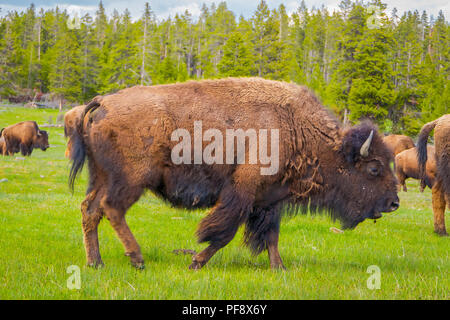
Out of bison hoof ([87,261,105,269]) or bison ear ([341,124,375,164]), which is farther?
bison ear ([341,124,375,164])

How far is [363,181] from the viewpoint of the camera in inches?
229

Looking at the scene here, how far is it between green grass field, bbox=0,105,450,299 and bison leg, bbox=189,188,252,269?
0.22 m

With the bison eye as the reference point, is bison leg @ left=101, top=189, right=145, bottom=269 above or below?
below

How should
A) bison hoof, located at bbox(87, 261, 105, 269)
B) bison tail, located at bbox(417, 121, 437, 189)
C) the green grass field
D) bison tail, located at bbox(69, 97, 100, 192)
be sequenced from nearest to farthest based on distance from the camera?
the green grass field
bison hoof, located at bbox(87, 261, 105, 269)
bison tail, located at bbox(69, 97, 100, 192)
bison tail, located at bbox(417, 121, 437, 189)

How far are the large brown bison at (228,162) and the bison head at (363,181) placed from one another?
0.04 feet

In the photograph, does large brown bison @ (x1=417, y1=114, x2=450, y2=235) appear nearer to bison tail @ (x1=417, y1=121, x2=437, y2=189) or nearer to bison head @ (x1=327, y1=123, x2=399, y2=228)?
bison tail @ (x1=417, y1=121, x2=437, y2=189)

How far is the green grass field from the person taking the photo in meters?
4.11

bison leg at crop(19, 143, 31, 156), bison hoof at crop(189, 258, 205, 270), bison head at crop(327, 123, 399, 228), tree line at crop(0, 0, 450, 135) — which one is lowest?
bison leg at crop(19, 143, 31, 156)

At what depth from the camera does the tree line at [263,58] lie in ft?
135

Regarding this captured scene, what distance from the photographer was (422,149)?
9.38m

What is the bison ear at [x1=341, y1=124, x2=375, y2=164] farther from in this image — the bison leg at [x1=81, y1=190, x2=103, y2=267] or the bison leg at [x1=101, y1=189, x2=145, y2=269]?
the bison leg at [x1=81, y1=190, x2=103, y2=267]

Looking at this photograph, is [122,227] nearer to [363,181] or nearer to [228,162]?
[228,162]

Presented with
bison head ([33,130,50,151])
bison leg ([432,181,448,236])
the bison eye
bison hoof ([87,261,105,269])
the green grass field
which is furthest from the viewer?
bison head ([33,130,50,151])

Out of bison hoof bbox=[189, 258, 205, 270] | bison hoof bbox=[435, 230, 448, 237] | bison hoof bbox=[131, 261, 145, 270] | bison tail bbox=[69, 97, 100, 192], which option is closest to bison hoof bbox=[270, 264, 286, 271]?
bison hoof bbox=[189, 258, 205, 270]
